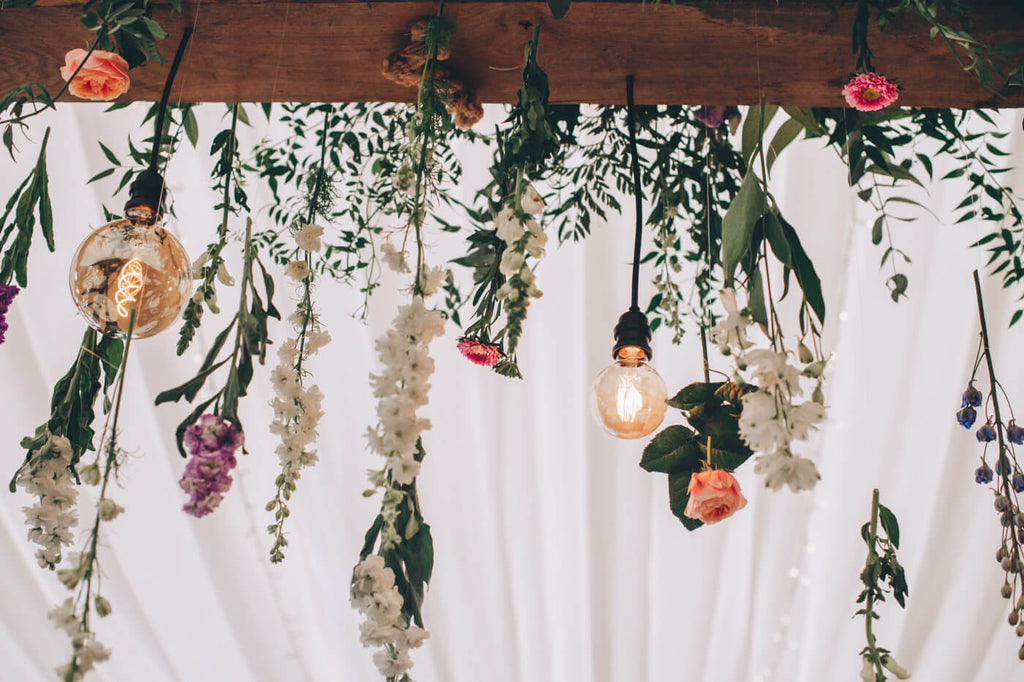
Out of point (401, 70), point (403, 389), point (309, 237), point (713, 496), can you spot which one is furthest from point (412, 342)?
point (401, 70)

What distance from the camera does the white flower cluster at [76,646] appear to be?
0.61 metres

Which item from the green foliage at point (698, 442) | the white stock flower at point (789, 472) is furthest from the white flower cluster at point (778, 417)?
the green foliage at point (698, 442)

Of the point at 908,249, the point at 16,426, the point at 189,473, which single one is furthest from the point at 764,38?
the point at 16,426

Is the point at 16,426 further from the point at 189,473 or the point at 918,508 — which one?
the point at 918,508

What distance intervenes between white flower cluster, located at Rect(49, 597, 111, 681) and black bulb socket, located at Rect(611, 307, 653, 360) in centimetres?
67

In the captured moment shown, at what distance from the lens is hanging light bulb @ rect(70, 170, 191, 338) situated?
2.72ft

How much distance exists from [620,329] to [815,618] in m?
1.50

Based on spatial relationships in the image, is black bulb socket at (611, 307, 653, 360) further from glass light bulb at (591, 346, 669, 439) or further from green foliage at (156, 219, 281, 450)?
green foliage at (156, 219, 281, 450)

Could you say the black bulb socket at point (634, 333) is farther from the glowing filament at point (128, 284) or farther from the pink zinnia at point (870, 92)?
the glowing filament at point (128, 284)

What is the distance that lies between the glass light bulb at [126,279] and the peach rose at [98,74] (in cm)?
20

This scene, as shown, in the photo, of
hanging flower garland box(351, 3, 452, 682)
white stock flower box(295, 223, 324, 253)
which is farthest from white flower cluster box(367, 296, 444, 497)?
white stock flower box(295, 223, 324, 253)

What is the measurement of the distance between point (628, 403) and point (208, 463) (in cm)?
52

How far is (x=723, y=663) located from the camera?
2.12 meters

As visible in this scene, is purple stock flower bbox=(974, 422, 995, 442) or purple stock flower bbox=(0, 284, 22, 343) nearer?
purple stock flower bbox=(0, 284, 22, 343)
